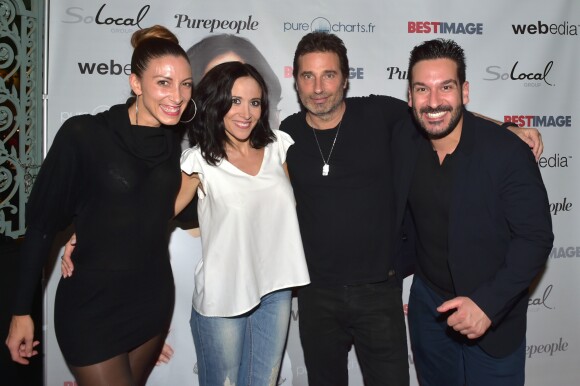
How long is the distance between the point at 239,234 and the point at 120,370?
0.67m

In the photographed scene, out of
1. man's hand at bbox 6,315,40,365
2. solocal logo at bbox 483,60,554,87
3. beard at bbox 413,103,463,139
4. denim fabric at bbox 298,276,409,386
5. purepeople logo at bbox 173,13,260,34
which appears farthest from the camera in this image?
solocal logo at bbox 483,60,554,87

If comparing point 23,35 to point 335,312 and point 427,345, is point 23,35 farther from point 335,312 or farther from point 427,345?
point 427,345

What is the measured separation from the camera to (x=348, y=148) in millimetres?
2232

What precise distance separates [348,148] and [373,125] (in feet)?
0.65

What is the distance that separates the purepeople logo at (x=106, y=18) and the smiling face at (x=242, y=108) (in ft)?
3.61

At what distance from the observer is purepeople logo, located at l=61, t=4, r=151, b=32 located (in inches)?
106

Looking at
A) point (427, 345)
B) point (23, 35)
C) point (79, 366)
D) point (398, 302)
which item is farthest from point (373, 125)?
point (23, 35)

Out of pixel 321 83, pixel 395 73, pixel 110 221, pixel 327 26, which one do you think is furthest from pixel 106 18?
pixel 395 73

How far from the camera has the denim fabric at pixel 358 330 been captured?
2.21 metres

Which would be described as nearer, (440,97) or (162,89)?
(162,89)

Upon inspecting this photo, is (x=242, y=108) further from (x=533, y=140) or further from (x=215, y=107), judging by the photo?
(x=533, y=140)

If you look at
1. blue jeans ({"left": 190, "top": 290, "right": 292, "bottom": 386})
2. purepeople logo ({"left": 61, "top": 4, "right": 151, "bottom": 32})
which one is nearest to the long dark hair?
blue jeans ({"left": 190, "top": 290, "right": 292, "bottom": 386})

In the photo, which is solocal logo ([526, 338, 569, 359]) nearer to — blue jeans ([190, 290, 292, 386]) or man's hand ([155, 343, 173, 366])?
blue jeans ([190, 290, 292, 386])

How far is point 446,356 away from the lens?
2205mm
